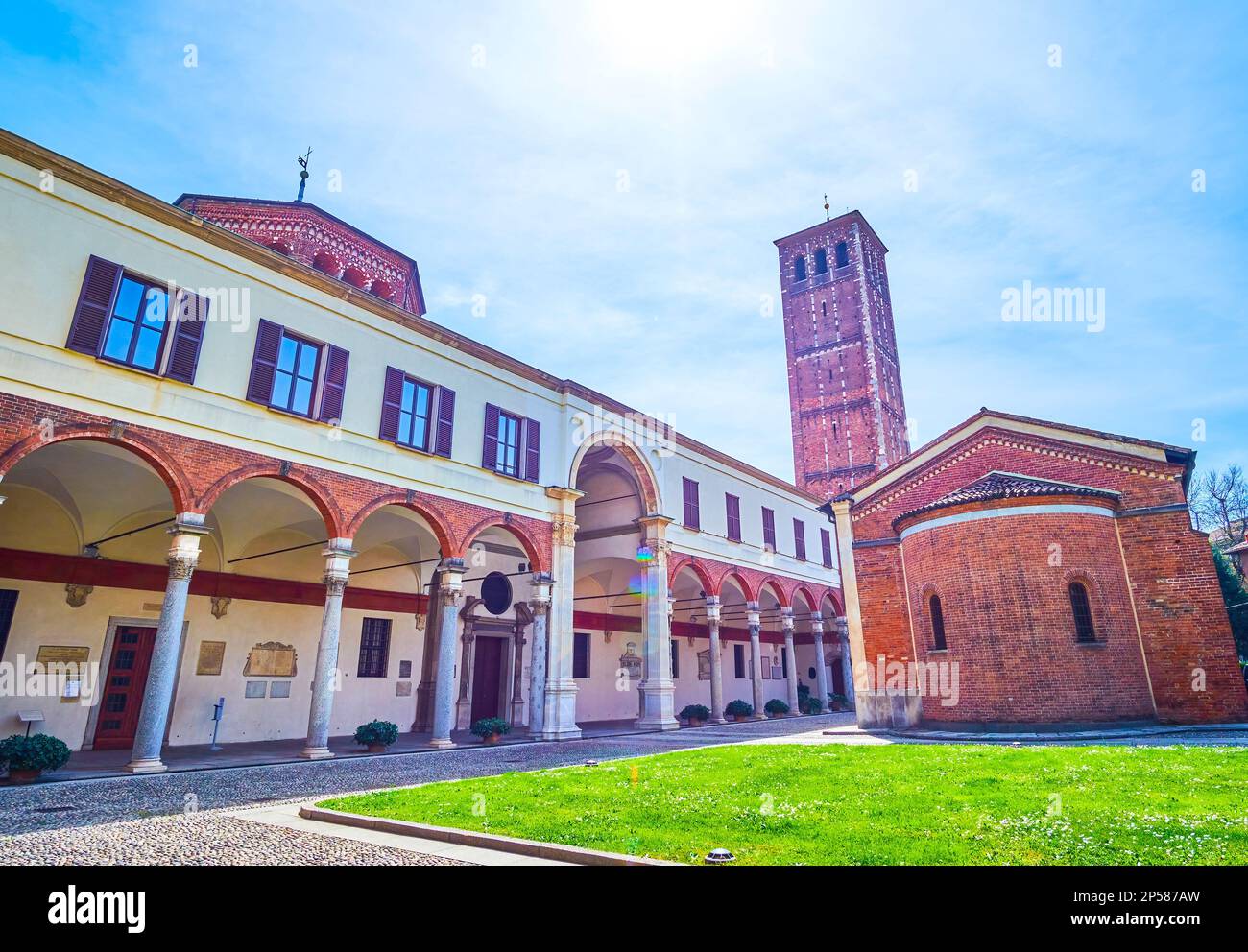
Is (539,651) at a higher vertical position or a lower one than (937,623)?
lower

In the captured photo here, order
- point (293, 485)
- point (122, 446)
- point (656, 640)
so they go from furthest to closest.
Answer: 1. point (656, 640)
2. point (293, 485)
3. point (122, 446)

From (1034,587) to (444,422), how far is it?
45.0ft

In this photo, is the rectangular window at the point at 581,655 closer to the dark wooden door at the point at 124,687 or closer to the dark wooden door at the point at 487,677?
the dark wooden door at the point at 487,677

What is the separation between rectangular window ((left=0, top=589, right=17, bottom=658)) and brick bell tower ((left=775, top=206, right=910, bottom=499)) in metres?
34.4

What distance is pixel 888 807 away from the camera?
20.9 feet

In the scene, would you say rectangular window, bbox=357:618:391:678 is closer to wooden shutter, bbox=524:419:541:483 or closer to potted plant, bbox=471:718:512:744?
potted plant, bbox=471:718:512:744

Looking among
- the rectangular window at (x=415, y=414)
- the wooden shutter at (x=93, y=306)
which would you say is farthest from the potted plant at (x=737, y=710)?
the wooden shutter at (x=93, y=306)

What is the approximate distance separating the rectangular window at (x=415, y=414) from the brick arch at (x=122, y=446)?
4.54 metres

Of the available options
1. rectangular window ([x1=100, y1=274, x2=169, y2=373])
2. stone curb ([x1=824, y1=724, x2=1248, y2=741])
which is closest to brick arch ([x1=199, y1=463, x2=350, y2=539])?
rectangular window ([x1=100, y1=274, x2=169, y2=373])

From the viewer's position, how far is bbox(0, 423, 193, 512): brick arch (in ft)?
33.1

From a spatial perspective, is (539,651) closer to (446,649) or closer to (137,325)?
(446,649)

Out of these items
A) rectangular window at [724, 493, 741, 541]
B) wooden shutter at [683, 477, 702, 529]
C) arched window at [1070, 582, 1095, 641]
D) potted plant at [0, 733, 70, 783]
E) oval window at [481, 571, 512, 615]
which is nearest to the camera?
potted plant at [0, 733, 70, 783]

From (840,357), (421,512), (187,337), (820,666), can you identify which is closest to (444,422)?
(421,512)
